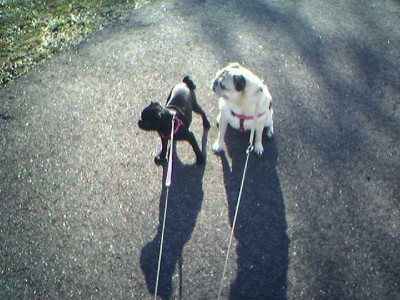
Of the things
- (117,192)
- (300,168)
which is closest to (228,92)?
(300,168)

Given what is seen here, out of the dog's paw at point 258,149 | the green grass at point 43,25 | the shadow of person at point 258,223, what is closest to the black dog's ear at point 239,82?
the dog's paw at point 258,149

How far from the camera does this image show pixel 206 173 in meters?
4.52

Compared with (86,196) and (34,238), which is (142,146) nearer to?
(86,196)

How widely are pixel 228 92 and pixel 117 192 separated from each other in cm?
158

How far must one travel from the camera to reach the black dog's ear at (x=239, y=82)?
3.72 metres

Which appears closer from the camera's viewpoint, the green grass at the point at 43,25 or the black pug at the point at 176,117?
the black pug at the point at 176,117

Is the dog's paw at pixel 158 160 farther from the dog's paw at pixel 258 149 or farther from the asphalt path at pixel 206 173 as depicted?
the dog's paw at pixel 258 149

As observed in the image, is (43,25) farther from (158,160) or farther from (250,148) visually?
(250,148)

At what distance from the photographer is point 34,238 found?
403 centimetres

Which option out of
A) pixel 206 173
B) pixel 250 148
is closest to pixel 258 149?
pixel 250 148

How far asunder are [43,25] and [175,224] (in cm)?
Result: 411

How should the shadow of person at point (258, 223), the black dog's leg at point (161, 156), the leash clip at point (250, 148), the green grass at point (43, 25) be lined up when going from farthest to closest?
the green grass at point (43, 25) < the black dog's leg at point (161, 156) < the leash clip at point (250, 148) < the shadow of person at point (258, 223)

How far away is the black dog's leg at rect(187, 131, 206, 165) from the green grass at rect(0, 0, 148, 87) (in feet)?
9.34

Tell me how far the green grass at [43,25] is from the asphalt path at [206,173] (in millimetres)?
232
